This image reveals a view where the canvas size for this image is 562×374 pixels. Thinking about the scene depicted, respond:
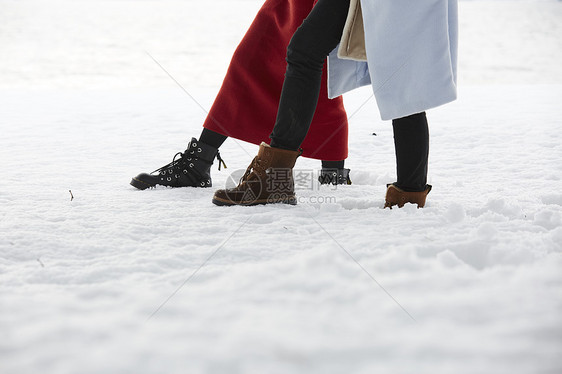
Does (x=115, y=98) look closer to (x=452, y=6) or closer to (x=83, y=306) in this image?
(x=452, y=6)

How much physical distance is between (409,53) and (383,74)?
8cm

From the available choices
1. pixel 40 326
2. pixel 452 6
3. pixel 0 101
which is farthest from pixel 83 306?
pixel 0 101

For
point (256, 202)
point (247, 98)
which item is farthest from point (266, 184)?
point (247, 98)

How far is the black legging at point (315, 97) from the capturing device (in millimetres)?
1241

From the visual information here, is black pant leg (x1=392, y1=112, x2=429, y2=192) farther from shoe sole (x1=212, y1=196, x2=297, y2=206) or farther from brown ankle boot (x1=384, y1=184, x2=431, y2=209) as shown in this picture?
shoe sole (x1=212, y1=196, x2=297, y2=206)

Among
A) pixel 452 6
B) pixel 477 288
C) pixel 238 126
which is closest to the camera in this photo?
pixel 477 288

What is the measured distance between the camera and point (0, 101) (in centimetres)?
358

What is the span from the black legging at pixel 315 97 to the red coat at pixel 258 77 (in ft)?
0.97

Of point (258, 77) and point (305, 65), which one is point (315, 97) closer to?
point (305, 65)

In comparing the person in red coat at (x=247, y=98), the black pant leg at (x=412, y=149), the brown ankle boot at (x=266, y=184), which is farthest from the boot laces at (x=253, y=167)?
Result: the black pant leg at (x=412, y=149)

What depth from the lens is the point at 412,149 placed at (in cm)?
127

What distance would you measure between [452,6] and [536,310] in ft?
2.63

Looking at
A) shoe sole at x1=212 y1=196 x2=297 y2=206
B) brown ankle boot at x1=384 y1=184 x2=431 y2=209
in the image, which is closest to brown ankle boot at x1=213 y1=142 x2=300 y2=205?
shoe sole at x1=212 y1=196 x2=297 y2=206

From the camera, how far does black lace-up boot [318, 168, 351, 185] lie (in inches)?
67.6
